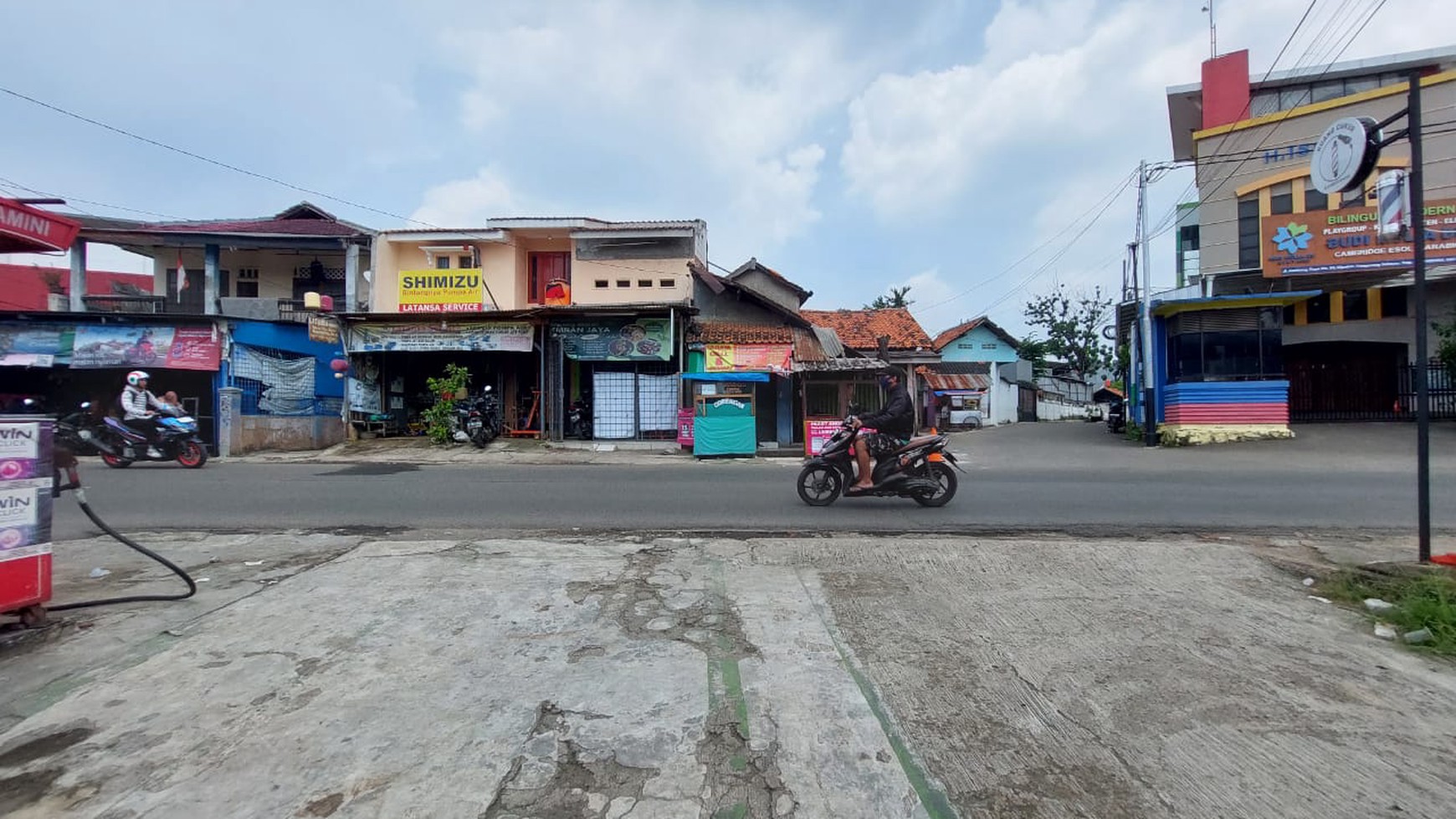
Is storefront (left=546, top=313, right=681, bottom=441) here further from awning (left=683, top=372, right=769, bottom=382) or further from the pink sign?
awning (left=683, top=372, right=769, bottom=382)

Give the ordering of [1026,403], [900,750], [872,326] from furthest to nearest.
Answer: [1026,403] < [872,326] < [900,750]

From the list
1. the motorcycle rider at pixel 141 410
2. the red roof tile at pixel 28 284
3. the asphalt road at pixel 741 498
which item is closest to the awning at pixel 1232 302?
the asphalt road at pixel 741 498

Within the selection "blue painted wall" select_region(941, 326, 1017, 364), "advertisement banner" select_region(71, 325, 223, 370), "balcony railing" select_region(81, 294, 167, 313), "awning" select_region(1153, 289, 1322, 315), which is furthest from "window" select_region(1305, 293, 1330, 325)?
"balcony railing" select_region(81, 294, 167, 313)

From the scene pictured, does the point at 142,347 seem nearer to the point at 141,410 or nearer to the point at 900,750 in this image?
the point at 141,410

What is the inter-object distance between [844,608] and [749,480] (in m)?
6.85

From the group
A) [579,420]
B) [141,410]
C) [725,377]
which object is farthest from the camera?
[579,420]

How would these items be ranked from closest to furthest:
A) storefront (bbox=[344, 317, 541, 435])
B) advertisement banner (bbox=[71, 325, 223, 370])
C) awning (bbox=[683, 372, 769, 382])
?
awning (bbox=[683, 372, 769, 382]) < advertisement banner (bbox=[71, 325, 223, 370]) < storefront (bbox=[344, 317, 541, 435])

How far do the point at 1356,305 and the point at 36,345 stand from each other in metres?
35.2

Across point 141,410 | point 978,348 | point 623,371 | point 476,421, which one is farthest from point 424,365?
point 978,348

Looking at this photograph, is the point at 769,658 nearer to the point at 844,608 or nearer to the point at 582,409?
the point at 844,608

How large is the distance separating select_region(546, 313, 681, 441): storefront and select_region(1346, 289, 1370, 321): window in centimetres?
1958

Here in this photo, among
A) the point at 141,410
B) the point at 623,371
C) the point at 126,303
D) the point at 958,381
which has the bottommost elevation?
the point at 141,410

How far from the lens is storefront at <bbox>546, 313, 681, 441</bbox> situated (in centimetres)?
1881

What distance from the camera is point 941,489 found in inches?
347
